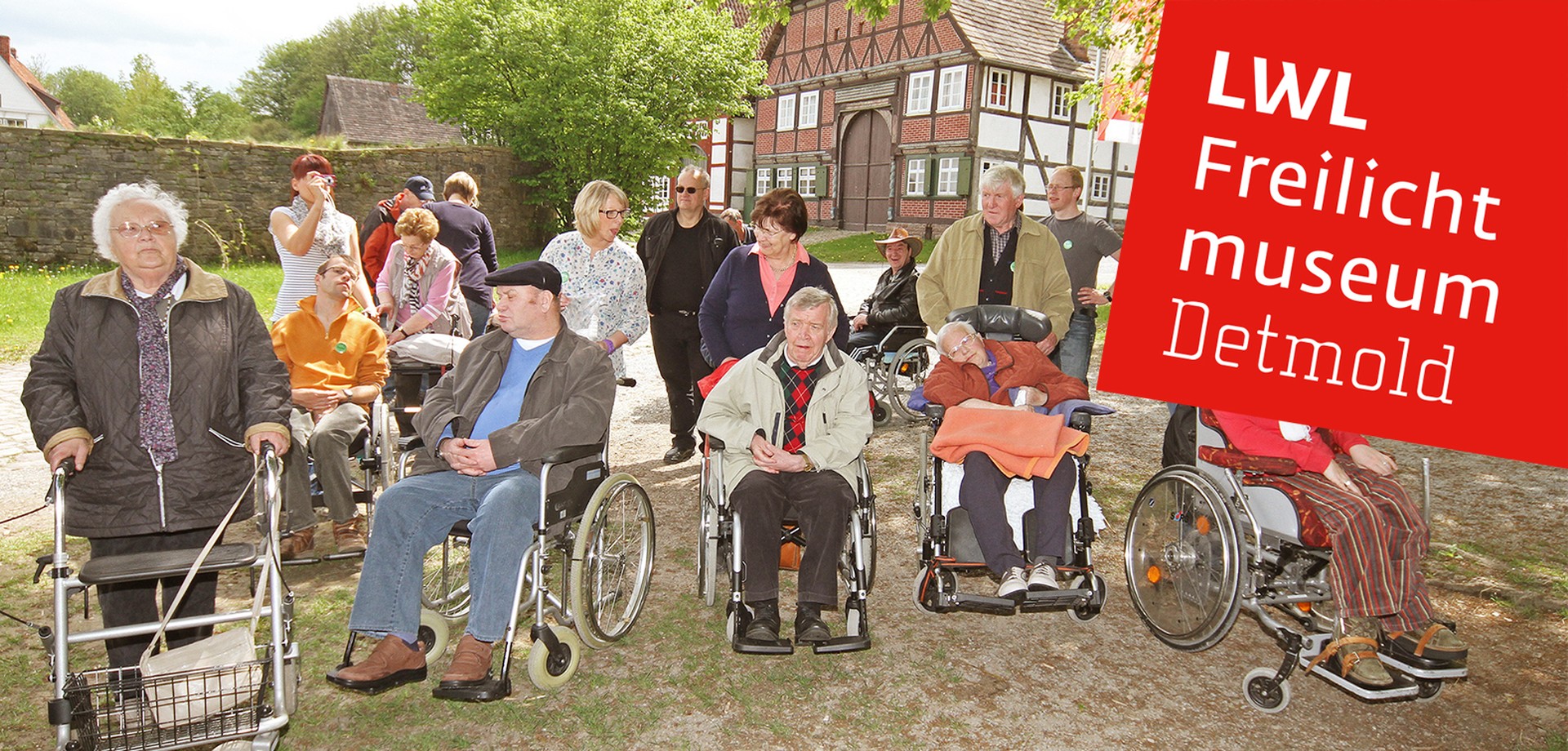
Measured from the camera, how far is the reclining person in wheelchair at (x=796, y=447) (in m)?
3.48

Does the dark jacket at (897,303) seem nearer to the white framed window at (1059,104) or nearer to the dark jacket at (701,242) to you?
the dark jacket at (701,242)

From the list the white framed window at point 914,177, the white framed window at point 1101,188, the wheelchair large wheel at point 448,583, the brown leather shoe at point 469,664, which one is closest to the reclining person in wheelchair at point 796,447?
the brown leather shoe at point 469,664

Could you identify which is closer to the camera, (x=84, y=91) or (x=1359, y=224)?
(x=1359, y=224)

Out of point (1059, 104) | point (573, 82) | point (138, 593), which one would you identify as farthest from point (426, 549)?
point (1059, 104)

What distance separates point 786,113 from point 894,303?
24.3 m

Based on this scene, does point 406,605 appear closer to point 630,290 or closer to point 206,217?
point 630,290

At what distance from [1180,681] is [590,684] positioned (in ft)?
6.94

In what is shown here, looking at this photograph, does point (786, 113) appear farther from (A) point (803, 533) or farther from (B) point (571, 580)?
(B) point (571, 580)

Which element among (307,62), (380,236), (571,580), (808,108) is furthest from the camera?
(307,62)

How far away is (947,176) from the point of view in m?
25.5

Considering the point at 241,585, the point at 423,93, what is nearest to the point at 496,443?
the point at 241,585

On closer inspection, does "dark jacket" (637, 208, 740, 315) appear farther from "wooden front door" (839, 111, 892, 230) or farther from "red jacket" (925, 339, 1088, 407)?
"wooden front door" (839, 111, 892, 230)

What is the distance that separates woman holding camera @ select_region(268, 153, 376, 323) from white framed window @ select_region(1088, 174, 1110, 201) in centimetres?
2462

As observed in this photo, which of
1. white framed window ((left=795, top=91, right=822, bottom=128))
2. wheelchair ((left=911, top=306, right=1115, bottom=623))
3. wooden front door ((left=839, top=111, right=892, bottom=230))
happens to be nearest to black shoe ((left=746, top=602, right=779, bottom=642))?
wheelchair ((left=911, top=306, right=1115, bottom=623))
